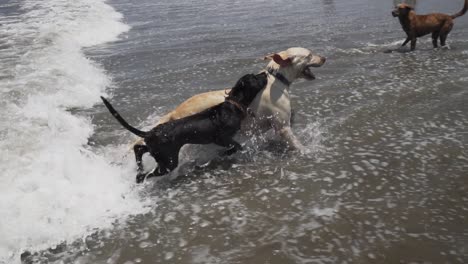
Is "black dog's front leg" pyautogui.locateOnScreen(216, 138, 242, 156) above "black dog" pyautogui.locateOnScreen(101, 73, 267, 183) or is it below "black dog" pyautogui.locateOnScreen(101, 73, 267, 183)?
below

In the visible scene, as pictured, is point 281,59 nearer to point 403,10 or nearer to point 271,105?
point 271,105

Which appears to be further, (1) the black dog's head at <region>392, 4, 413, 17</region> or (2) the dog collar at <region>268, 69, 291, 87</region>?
(1) the black dog's head at <region>392, 4, 413, 17</region>

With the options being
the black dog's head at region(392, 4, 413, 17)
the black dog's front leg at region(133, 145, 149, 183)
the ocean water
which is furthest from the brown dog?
the black dog's front leg at region(133, 145, 149, 183)

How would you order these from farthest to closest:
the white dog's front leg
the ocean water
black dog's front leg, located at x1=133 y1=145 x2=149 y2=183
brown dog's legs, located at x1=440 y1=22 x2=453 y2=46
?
brown dog's legs, located at x1=440 y1=22 x2=453 y2=46, the white dog's front leg, black dog's front leg, located at x1=133 y1=145 x2=149 y2=183, the ocean water

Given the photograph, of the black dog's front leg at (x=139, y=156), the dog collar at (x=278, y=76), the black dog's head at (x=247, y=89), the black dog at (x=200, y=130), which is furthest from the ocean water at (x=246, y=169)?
the dog collar at (x=278, y=76)

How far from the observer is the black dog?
4.86 metres

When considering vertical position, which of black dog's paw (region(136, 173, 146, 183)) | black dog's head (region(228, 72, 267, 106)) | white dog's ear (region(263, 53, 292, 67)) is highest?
white dog's ear (region(263, 53, 292, 67))

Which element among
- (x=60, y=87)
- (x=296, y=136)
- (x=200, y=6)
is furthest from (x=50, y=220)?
(x=200, y=6)

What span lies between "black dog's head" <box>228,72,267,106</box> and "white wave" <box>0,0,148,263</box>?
62.8 inches

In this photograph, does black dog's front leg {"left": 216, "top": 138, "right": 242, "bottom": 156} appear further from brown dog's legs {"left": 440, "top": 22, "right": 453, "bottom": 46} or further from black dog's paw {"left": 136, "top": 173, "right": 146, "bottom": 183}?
brown dog's legs {"left": 440, "top": 22, "right": 453, "bottom": 46}

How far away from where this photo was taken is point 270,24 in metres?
14.3

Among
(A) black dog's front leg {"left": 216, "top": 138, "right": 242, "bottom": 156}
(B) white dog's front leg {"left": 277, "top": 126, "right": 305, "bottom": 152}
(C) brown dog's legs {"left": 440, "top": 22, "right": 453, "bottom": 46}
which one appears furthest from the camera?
(C) brown dog's legs {"left": 440, "top": 22, "right": 453, "bottom": 46}

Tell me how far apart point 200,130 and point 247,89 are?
0.83 metres

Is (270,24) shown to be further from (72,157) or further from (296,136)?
(72,157)
